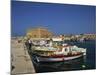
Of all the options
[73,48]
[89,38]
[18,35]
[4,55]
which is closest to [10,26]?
[18,35]

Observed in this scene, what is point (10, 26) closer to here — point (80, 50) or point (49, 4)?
point (49, 4)

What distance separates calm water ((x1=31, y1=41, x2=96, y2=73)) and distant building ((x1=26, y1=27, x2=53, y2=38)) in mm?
255

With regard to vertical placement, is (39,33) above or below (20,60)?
above

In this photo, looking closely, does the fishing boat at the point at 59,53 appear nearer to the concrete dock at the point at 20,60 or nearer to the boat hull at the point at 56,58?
the boat hull at the point at 56,58

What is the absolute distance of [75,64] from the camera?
100 inches

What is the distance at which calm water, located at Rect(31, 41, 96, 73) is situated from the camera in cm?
240

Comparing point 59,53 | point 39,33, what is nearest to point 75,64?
point 59,53

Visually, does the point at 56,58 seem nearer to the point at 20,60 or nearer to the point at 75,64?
the point at 75,64

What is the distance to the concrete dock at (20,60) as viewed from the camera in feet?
7.47

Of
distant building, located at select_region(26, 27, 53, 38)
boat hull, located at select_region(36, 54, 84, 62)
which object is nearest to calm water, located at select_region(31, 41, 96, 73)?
boat hull, located at select_region(36, 54, 84, 62)

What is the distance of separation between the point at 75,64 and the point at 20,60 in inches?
29.3

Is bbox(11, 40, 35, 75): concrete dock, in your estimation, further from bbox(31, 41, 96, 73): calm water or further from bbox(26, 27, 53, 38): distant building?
bbox(26, 27, 53, 38): distant building

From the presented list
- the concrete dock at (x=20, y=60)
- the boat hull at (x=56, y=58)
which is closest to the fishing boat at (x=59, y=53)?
the boat hull at (x=56, y=58)

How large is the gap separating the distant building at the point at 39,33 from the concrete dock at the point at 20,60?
0.58ft
